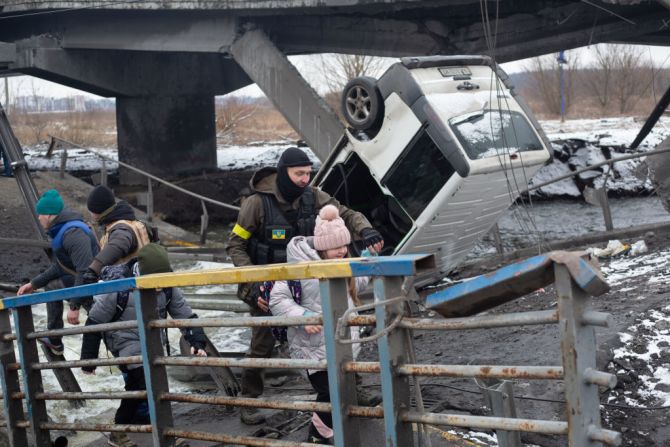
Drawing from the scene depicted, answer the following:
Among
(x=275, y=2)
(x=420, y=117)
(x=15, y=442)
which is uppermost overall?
(x=275, y=2)

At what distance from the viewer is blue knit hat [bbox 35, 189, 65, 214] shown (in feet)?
23.8

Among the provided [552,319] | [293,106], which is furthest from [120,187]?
[552,319]

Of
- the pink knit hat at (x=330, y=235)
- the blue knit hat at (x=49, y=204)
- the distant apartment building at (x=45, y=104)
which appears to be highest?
the distant apartment building at (x=45, y=104)

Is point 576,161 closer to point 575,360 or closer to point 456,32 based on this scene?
point 456,32

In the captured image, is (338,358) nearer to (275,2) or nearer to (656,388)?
(656,388)

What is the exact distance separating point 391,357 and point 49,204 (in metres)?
4.42

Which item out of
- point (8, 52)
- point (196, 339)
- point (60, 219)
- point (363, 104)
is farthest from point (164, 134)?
point (196, 339)

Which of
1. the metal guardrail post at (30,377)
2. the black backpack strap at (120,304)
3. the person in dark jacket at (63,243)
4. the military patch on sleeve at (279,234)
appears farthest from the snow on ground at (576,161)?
the metal guardrail post at (30,377)

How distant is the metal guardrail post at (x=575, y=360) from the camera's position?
3.20m

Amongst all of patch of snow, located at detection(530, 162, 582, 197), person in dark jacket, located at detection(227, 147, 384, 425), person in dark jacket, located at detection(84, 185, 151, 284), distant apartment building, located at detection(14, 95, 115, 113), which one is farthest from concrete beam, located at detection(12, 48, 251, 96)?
distant apartment building, located at detection(14, 95, 115, 113)

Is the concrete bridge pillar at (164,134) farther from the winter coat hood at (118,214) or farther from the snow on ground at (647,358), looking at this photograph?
the snow on ground at (647,358)

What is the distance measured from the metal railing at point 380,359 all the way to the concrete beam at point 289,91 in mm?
14275

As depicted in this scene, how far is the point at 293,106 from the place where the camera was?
A: 65.2 feet

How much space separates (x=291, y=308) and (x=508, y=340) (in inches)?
129
